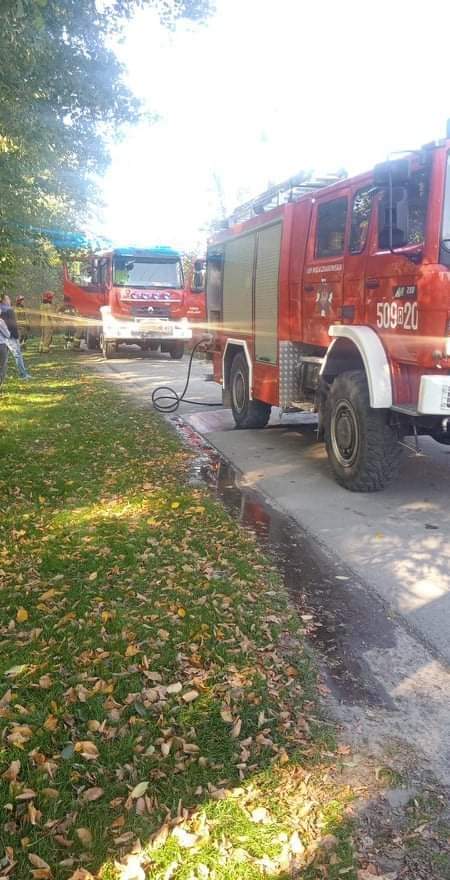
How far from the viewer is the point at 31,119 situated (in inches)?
382

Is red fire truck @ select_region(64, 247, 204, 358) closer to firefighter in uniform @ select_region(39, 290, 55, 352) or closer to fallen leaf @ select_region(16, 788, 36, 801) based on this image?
firefighter in uniform @ select_region(39, 290, 55, 352)

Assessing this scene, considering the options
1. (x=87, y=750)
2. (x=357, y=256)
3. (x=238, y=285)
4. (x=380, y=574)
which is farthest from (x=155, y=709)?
(x=238, y=285)

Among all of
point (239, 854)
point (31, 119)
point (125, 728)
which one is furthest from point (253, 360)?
point (239, 854)

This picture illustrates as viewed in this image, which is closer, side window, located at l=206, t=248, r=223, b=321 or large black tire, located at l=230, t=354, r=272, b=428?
large black tire, located at l=230, t=354, r=272, b=428

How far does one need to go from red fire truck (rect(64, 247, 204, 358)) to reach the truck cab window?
13.9 m

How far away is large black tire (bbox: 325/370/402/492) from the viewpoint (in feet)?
21.0

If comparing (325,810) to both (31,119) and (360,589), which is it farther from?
(31,119)

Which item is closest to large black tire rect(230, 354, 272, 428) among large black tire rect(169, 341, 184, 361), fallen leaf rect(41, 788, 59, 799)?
fallen leaf rect(41, 788, 59, 799)

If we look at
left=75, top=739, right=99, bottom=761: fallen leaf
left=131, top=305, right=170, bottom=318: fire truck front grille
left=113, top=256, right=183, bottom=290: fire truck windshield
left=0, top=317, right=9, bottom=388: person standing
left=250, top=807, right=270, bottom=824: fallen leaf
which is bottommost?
left=75, top=739, right=99, bottom=761: fallen leaf

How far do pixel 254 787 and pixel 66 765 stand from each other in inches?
29.7

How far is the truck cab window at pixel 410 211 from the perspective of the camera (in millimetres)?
5520

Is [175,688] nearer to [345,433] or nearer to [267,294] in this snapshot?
[345,433]

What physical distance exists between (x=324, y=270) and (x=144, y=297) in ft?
43.3

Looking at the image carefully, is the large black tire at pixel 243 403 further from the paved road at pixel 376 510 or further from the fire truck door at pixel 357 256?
the fire truck door at pixel 357 256
